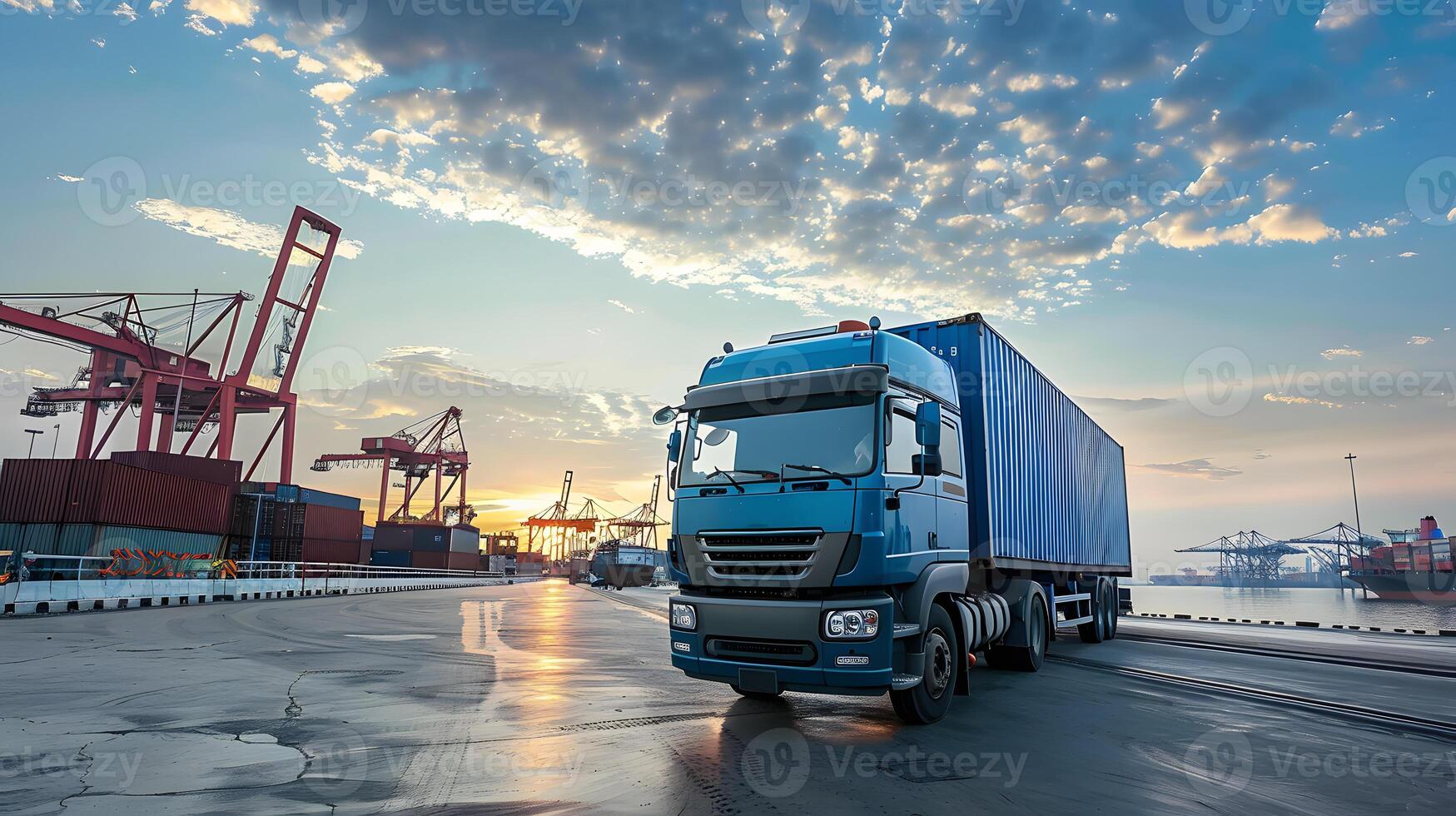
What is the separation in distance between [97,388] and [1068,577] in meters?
56.6

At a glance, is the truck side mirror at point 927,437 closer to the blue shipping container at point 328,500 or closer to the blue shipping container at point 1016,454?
the blue shipping container at point 1016,454

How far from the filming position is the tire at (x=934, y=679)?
664cm

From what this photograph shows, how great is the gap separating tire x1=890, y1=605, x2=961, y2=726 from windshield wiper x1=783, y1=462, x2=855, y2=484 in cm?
156

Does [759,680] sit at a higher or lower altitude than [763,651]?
lower

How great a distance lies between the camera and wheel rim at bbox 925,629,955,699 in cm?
675

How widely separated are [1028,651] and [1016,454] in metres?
2.68

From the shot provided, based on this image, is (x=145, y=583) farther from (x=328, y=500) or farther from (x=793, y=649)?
(x=328, y=500)

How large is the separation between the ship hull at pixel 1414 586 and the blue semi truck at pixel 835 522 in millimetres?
91605

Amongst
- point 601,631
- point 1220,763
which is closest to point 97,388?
point 601,631

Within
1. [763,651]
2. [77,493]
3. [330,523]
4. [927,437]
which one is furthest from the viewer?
[330,523]

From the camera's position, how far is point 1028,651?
1025cm

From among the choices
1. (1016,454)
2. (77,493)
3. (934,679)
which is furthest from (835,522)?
(77,493)

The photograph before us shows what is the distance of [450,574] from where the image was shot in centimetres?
6894

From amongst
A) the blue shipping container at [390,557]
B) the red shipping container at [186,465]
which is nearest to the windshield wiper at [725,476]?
the red shipping container at [186,465]
